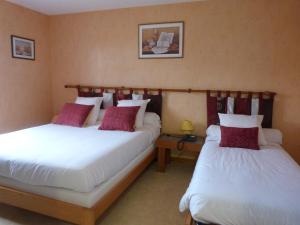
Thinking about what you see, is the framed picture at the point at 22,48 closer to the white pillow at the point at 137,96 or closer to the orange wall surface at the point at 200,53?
the orange wall surface at the point at 200,53

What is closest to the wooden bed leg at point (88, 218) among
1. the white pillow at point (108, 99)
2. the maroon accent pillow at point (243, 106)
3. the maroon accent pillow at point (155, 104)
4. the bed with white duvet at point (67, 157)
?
the bed with white duvet at point (67, 157)

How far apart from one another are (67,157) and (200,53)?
233 centimetres

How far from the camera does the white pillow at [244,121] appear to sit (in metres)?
2.68

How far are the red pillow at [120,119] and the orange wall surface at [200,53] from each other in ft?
2.18

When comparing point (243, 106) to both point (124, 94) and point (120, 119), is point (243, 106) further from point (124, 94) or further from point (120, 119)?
point (124, 94)

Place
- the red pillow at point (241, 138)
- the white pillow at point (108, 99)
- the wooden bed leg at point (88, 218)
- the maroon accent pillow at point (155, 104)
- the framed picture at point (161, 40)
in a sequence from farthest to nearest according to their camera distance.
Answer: the white pillow at point (108, 99), the maroon accent pillow at point (155, 104), the framed picture at point (161, 40), the red pillow at point (241, 138), the wooden bed leg at point (88, 218)

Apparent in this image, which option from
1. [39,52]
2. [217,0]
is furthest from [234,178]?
[39,52]

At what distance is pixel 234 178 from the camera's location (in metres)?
1.75

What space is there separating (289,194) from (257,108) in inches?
68.1

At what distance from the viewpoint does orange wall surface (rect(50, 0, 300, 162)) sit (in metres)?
2.96

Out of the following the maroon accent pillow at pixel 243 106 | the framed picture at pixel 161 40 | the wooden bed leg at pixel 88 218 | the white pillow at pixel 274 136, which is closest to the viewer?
the wooden bed leg at pixel 88 218

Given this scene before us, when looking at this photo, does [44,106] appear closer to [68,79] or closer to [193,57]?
[68,79]

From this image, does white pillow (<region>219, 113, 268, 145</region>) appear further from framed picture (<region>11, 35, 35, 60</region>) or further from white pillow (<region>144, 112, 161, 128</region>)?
framed picture (<region>11, 35, 35, 60</region>)

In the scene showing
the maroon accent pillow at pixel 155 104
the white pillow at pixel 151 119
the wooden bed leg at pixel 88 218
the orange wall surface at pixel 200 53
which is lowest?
the wooden bed leg at pixel 88 218
